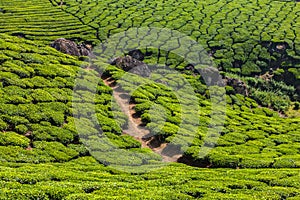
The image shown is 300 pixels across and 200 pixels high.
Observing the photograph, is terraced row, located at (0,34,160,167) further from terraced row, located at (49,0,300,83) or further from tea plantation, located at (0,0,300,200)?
terraced row, located at (49,0,300,83)

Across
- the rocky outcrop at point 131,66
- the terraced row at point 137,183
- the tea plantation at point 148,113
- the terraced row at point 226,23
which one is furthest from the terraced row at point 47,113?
the terraced row at point 226,23

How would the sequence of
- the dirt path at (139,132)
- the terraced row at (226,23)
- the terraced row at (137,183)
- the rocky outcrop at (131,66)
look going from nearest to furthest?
the terraced row at (137,183)
the dirt path at (139,132)
the rocky outcrop at (131,66)
the terraced row at (226,23)

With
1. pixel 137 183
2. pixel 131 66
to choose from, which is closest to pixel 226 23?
pixel 131 66

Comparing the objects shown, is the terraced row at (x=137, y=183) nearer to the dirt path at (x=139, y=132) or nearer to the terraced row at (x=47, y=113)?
the terraced row at (x=47, y=113)

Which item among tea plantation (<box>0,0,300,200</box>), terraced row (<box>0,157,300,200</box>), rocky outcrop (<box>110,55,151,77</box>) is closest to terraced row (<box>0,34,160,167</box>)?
tea plantation (<box>0,0,300,200</box>)

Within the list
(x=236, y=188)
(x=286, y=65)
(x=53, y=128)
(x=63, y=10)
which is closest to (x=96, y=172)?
(x=53, y=128)

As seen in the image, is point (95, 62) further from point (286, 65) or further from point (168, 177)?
point (286, 65)
